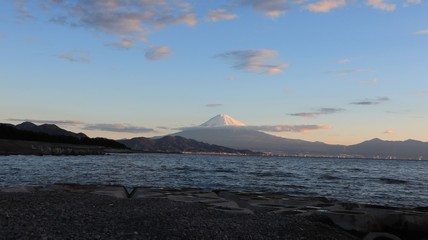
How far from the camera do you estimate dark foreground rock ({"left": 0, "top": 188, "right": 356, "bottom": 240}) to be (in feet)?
35.9

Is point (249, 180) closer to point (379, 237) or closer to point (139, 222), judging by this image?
point (379, 237)

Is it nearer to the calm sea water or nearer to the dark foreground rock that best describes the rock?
the dark foreground rock

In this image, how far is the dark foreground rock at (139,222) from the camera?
35.9 ft

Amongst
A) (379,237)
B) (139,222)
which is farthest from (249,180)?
(139,222)

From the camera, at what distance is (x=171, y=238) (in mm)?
10992

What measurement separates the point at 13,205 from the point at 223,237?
817cm

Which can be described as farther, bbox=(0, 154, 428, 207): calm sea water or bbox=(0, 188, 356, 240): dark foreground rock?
bbox=(0, 154, 428, 207): calm sea water

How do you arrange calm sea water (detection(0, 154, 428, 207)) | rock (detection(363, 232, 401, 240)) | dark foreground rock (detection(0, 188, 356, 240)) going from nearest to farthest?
dark foreground rock (detection(0, 188, 356, 240))
rock (detection(363, 232, 401, 240))
calm sea water (detection(0, 154, 428, 207))

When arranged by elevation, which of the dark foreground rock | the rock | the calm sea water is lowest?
the calm sea water

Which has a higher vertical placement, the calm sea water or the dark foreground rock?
the dark foreground rock

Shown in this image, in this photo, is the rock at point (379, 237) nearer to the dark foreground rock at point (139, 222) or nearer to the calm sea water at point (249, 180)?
the dark foreground rock at point (139, 222)

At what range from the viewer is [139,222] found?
12727 millimetres

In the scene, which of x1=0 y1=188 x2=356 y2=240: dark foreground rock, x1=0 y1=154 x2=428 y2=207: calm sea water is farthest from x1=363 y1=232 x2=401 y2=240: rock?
x1=0 y1=154 x2=428 y2=207: calm sea water

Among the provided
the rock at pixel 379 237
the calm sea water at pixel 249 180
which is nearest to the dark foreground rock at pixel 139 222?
the rock at pixel 379 237
